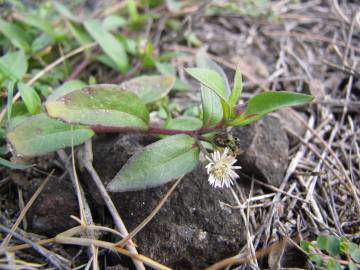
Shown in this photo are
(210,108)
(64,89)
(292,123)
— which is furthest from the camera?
(292,123)

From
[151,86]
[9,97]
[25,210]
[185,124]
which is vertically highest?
[9,97]

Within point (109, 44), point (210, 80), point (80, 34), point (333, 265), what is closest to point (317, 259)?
point (333, 265)

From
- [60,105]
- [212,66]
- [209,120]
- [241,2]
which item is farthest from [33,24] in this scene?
[241,2]

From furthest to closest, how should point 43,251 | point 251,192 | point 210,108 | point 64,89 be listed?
1. point 64,89
2. point 251,192
3. point 210,108
4. point 43,251

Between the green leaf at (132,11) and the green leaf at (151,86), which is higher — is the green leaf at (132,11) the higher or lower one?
the higher one

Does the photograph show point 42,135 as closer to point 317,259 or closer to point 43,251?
point 43,251

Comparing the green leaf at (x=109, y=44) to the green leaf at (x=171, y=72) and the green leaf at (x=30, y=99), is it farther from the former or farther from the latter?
the green leaf at (x=30, y=99)

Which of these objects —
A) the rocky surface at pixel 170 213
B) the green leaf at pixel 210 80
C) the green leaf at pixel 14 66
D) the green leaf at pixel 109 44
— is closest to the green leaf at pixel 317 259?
the rocky surface at pixel 170 213

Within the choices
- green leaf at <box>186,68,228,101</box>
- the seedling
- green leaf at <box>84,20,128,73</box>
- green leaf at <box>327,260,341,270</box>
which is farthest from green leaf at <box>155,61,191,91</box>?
green leaf at <box>327,260,341,270</box>
